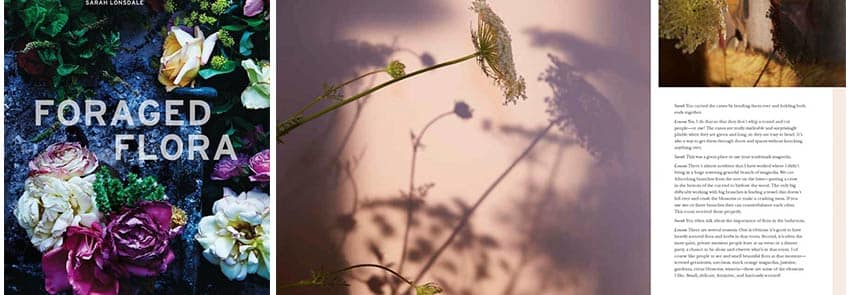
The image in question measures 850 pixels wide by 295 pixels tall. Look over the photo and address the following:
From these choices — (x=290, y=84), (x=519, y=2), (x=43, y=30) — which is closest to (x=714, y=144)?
(x=519, y=2)

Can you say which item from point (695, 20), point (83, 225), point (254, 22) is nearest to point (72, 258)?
point (83, 225)

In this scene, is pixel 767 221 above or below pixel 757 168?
below

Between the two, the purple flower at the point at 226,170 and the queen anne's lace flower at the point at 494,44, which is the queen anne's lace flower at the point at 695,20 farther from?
the purple flower at the point at 226,170

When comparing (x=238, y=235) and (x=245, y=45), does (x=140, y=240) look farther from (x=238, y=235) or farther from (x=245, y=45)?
(x=245, y=45)

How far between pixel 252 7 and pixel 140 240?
0.42 m

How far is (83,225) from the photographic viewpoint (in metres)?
1.34

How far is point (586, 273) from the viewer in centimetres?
192

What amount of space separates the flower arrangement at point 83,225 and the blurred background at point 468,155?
1.79ft

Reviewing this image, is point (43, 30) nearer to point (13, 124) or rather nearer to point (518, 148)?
point (13, 124)

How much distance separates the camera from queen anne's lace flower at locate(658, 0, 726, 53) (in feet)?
6.08

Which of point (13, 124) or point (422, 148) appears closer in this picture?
point (13, 124)

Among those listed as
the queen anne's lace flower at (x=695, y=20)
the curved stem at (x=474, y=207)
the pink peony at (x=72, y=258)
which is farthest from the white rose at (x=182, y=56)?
the queen anne's lace flower at (x=695, y=20)

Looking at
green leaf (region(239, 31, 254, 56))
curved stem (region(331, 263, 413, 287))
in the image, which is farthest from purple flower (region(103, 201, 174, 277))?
curved stem (region(331, 263, 413, 287))

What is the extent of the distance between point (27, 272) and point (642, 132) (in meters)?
1.29
